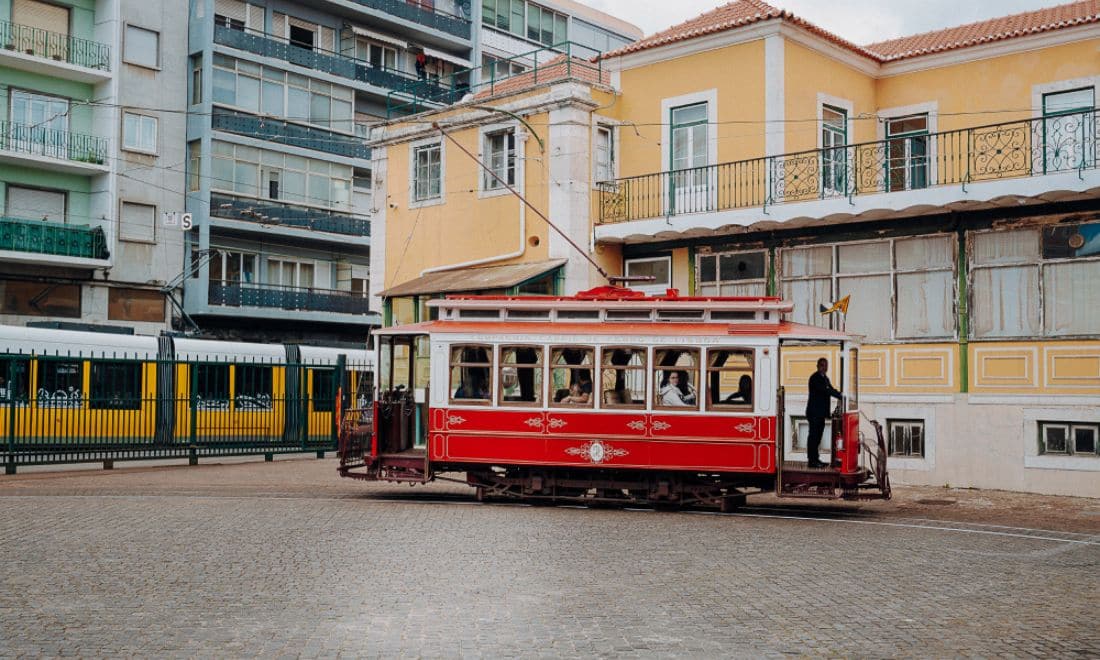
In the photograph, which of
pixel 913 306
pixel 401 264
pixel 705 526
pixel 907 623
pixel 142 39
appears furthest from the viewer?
pixel 142 39

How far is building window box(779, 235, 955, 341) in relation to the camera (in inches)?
853

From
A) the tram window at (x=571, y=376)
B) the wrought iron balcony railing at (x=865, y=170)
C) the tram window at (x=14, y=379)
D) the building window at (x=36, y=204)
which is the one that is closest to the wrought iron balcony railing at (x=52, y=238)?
the building window at (x=36, y=204)

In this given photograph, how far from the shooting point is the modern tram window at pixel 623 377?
17453 mm

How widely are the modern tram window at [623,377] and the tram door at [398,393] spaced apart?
2842 millimetres

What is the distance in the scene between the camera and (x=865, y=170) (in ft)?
77.8

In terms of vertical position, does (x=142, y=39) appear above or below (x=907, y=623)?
above

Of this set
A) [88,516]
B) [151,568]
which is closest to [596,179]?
[88,516]

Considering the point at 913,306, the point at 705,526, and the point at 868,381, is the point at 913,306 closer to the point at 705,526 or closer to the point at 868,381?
the point at 868,381

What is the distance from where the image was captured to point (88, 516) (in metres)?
15.2

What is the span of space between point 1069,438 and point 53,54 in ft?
107

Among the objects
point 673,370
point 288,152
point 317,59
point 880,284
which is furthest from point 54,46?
point 673,370

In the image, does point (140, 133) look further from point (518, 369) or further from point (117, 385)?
point (518, 369)

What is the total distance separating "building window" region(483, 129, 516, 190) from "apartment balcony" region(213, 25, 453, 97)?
48.4 feet

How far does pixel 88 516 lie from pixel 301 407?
12.7 metres
